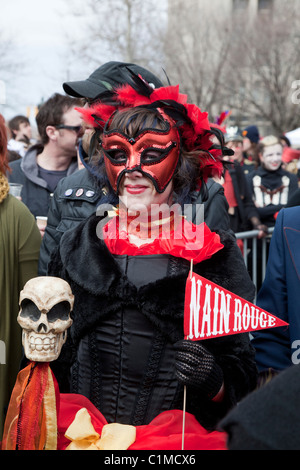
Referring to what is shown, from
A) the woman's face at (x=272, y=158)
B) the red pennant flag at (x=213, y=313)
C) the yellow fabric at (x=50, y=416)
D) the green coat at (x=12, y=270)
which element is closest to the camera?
the yellow fabric at (x=50, y=416)

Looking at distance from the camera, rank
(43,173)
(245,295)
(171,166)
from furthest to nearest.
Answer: (43,173), (171,166), (245,295)

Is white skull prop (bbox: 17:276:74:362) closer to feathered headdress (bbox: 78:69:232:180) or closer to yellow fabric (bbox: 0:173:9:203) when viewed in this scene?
feathered headdress (bbox: 78:69:232:180)

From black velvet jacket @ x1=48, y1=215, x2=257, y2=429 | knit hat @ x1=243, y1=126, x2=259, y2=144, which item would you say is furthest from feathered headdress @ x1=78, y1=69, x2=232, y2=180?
knit hat @ x1=243, y1=126, x2=259, y2=144

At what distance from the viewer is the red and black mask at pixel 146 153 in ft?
7.14

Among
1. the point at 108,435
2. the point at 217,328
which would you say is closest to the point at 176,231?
the point at 217,328

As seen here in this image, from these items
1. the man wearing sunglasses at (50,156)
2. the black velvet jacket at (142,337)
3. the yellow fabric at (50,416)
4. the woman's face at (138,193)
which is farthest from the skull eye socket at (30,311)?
the man wearing sunglasses at (50,156)

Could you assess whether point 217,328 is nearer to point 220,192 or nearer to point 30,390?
point 30,390

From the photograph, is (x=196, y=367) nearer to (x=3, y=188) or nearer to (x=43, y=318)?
(x=43, y=318)

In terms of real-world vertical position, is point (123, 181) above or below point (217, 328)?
above

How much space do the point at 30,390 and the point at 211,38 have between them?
2818 centimetres

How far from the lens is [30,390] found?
1815 millimetres

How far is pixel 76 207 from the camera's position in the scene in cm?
328

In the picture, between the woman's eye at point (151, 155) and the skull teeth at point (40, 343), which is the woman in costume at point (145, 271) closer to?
the woman's eye at point (151, 155)

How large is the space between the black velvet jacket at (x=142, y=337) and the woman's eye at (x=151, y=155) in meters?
0.37
